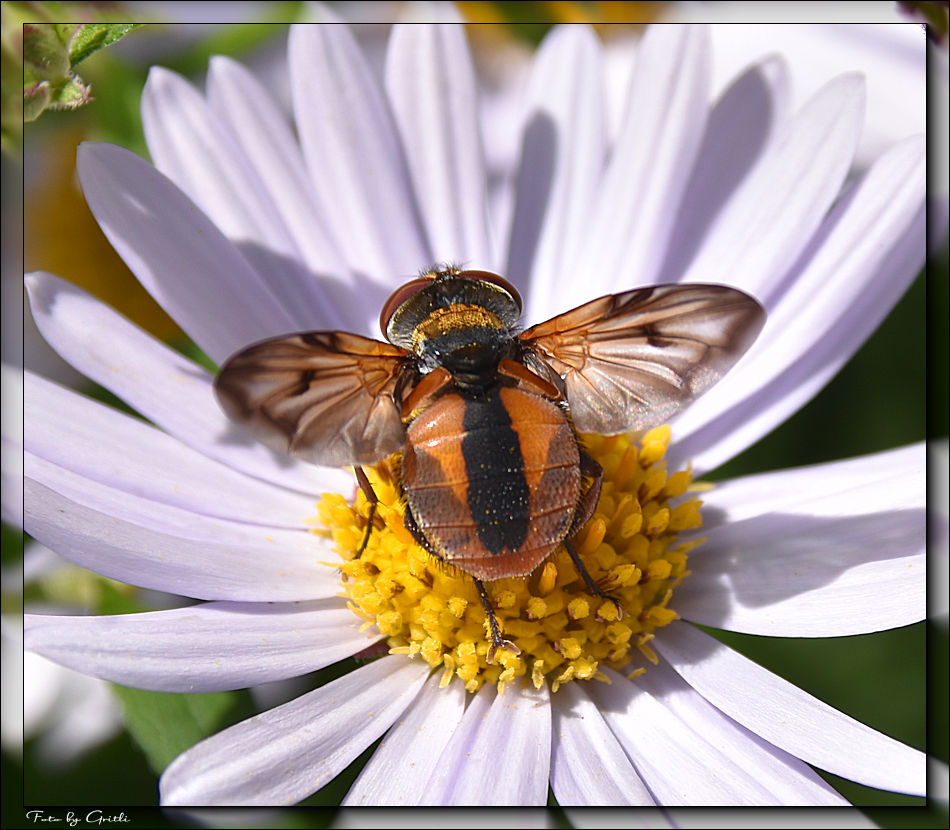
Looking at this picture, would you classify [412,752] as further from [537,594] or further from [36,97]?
[36,97]

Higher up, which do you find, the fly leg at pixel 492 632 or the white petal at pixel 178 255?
the white petal at pixel 178 255

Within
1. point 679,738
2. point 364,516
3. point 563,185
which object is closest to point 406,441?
point 364,516

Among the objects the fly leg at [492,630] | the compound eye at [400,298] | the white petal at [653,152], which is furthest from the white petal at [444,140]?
the fly leg at [492,630]

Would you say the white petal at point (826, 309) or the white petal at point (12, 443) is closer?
the white petal at point (12, 443)

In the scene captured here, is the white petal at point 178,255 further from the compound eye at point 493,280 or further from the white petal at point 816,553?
the white petal at point 816,553

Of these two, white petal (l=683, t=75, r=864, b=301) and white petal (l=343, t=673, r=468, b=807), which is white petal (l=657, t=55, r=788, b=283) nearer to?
white petal (l=683, t=75, r=864, b=301)
